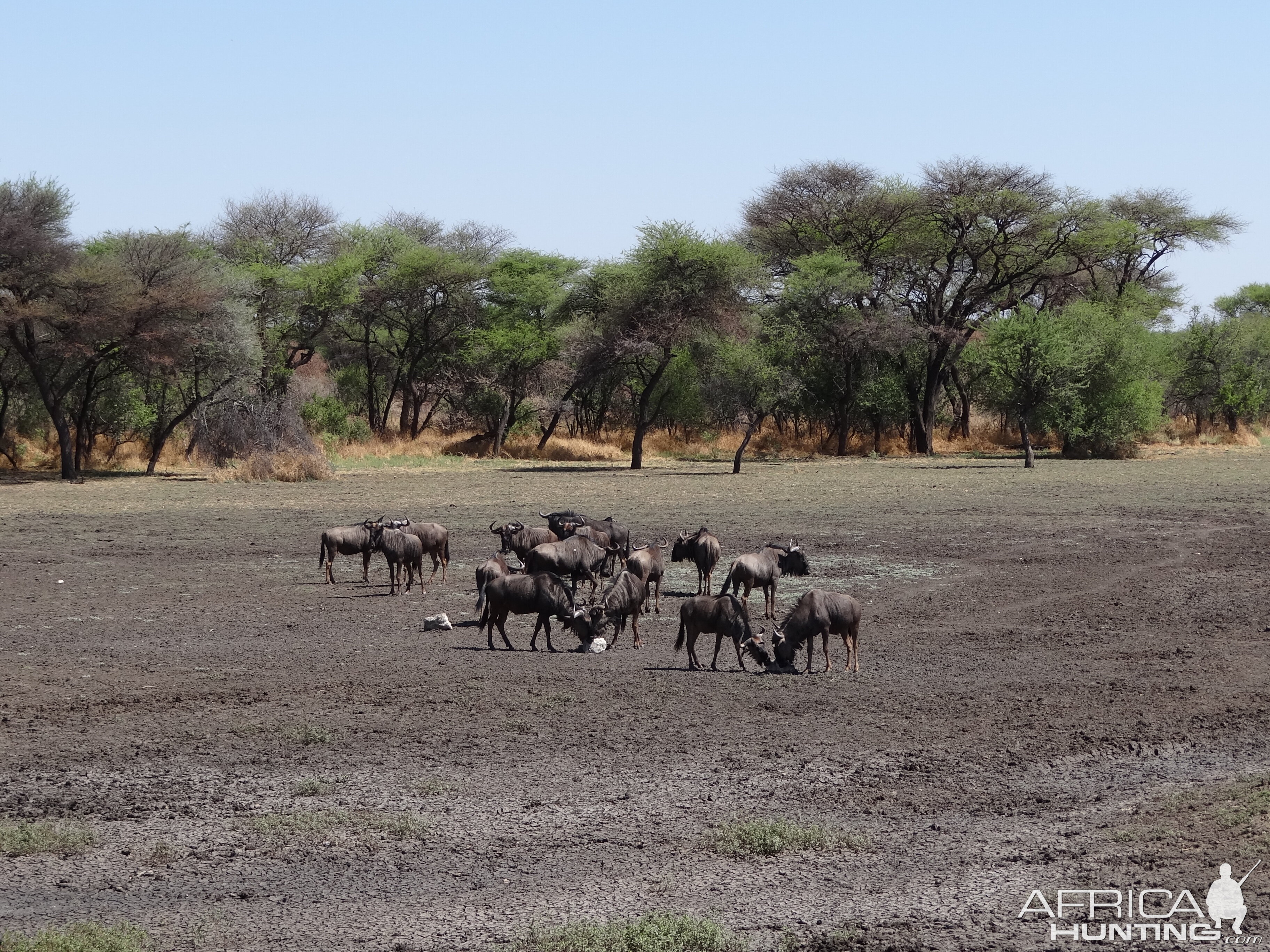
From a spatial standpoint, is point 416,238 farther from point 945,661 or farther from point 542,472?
point 945,661

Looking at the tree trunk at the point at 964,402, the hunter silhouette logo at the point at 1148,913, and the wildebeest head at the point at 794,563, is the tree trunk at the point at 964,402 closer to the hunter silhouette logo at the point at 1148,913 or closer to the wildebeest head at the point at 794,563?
the wildebeest head at the point at 794,563

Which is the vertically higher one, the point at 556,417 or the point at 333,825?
the point at 556,417

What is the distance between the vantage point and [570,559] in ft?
53.8

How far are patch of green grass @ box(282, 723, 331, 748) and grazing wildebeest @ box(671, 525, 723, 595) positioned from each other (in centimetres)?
736

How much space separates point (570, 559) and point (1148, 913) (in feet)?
33.9

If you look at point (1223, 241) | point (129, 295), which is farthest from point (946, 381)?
point (129, 295)

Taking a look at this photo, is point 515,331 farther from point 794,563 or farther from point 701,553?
point 794,563

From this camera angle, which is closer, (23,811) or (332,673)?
(23,811)

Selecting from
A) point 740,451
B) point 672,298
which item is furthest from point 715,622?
point 672,298

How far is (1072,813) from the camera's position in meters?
8.38

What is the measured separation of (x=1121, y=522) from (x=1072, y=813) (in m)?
20.2

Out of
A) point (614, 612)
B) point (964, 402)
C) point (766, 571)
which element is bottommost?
point (614, 612)

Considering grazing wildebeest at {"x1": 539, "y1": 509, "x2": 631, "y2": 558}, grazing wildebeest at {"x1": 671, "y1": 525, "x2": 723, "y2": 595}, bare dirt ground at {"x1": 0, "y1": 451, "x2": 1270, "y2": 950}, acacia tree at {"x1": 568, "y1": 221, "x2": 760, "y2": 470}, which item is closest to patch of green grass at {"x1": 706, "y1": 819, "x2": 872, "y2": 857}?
bare dirt ground at {"x1": 0, "y1": 451, "x2": 1270, "y2": 950}

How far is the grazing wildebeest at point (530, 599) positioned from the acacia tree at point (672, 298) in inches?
1522
